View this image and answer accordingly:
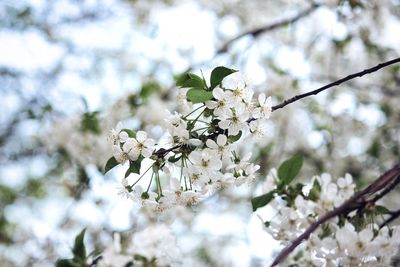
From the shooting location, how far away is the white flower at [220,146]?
1228 millimetres

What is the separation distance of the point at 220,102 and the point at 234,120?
0.06m

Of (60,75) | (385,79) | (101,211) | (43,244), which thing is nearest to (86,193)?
(101,211)

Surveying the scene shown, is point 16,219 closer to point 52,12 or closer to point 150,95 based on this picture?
point 52,12

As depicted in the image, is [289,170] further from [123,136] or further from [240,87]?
[123,136]

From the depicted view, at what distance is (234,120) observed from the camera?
4.04ft

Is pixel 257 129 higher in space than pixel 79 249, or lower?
higher

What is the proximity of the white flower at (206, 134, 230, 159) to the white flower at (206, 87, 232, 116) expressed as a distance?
62 millimetres

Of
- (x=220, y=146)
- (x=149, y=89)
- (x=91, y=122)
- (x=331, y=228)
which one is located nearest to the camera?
(x=331, y=228)

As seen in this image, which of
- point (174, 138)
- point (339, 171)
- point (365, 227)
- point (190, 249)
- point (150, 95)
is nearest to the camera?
point (365, 227)

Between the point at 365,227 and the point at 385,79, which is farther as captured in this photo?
the point at 385,79

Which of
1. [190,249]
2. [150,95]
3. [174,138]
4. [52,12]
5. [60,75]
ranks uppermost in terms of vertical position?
[52,12]

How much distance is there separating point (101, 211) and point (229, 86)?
2128mm

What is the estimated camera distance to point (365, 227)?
3.81ft

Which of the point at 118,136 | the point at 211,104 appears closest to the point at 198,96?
the point at 211,104
